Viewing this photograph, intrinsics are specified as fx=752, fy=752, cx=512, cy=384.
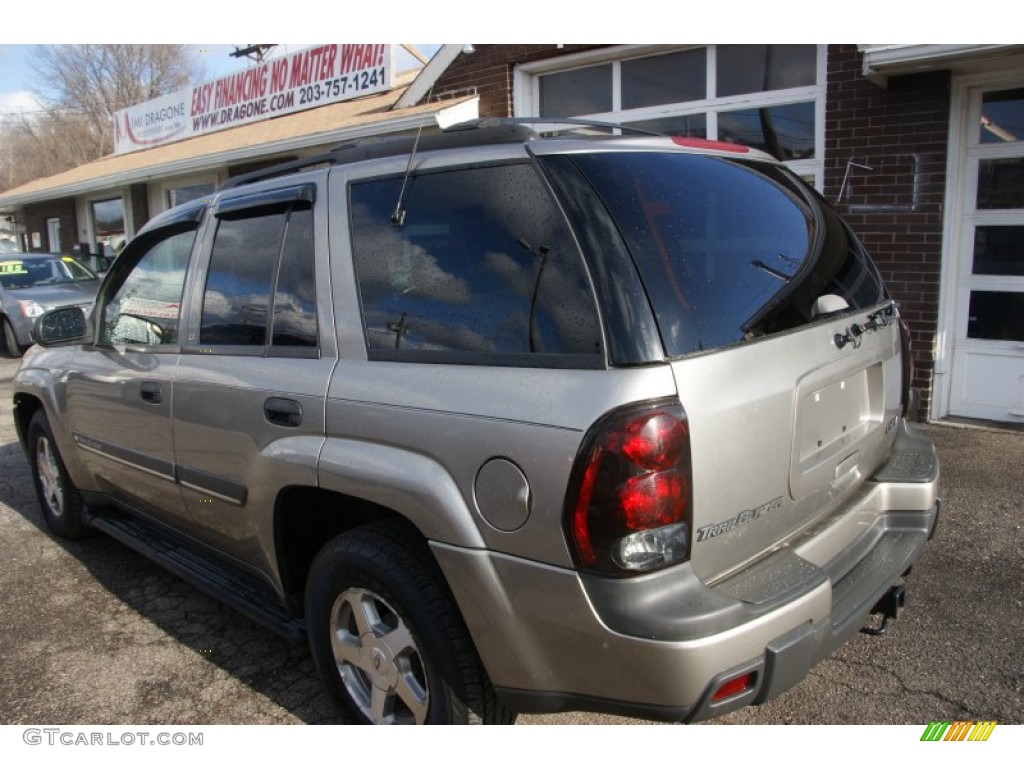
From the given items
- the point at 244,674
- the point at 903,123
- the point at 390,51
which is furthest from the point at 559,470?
the point at 390,51

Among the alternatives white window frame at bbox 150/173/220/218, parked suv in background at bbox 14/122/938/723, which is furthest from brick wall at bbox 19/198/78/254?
parked suv in background at bbox 14/122/938/723

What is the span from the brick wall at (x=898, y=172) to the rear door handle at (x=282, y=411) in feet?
17.3

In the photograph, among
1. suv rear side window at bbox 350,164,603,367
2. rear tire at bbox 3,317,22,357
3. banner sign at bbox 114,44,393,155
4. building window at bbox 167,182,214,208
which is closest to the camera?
suv rear side window at bbox 350,164,603,367

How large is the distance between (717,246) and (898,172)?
467 centimetres

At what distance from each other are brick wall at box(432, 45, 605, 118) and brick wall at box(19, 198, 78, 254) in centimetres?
1412

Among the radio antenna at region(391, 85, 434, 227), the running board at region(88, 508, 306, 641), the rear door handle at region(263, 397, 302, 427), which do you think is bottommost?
the running board at region(88, 508, 306, 641)

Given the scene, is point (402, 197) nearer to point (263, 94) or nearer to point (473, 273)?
point (473, 273)

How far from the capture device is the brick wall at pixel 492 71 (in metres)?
7.92

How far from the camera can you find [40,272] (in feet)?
39.8

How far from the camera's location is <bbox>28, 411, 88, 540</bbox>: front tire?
4.20m

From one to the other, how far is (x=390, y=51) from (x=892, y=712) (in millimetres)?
10990

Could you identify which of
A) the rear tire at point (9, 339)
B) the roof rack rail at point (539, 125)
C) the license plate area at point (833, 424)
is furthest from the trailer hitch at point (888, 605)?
the rear tire at point (9, 339)
